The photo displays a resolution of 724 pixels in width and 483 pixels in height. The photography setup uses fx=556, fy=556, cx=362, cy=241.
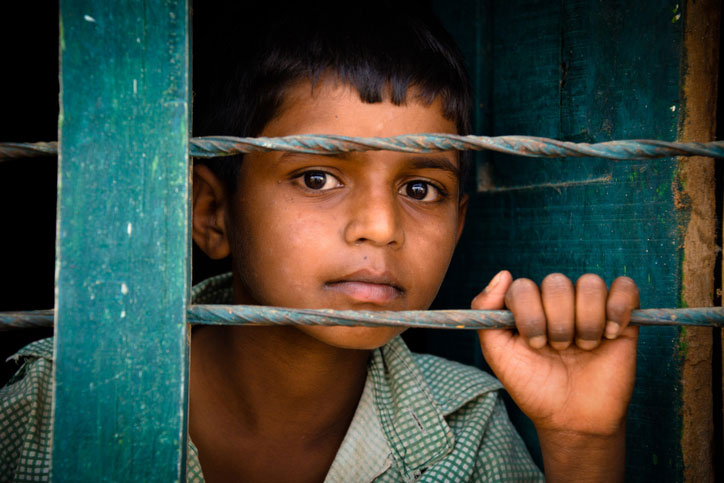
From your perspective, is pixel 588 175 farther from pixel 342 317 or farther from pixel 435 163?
pixel 342 317

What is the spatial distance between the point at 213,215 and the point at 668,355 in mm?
1011

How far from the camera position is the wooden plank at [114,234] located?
669 millimetres

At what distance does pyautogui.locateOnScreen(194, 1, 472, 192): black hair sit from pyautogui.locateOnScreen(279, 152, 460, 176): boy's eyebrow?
11cm

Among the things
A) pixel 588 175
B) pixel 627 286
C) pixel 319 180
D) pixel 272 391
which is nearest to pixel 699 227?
pixel 588 175

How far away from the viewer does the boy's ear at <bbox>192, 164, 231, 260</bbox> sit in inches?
49.8

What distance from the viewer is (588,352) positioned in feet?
2.93

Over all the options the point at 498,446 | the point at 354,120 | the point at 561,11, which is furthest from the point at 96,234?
the point at 561,11

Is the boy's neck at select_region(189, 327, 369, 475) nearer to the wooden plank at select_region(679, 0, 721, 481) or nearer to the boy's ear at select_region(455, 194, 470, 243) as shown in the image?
the boy's ear at select_region(455, 194, 470, 243)

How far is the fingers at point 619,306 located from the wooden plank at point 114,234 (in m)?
0.57

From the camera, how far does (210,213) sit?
1.29m

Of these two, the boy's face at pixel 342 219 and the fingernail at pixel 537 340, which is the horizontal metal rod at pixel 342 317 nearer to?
the fingernail at pixel 537 340

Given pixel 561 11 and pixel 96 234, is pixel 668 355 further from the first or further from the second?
pixel 96 234

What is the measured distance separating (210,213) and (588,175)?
0.88 meters

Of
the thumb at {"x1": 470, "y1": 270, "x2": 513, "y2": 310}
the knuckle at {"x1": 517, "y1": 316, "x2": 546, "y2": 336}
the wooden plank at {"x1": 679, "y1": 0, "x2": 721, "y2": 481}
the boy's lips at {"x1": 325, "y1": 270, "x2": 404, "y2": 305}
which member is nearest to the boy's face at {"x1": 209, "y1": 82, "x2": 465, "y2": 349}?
the boy's lips at {"x1": 325, "y1": 270, "x2": 404, "y2": 305}
